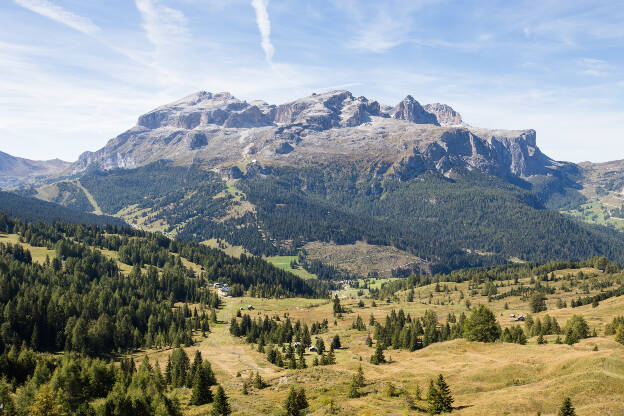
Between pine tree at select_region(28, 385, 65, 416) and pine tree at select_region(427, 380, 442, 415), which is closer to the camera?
pine tree at select_region(28, 385, 65, 416)

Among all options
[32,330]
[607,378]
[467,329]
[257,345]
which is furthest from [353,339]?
[32,330]

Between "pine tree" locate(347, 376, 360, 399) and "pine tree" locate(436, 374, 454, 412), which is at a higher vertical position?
"pine tree" locate(436, 374, 454, 412)

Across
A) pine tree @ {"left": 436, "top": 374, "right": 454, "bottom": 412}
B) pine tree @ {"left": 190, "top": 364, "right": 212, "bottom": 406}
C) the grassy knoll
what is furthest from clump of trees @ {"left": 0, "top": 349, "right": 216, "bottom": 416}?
pine tree @ {"left": 436, "top": 374, "right": 454, "bottom": 412}

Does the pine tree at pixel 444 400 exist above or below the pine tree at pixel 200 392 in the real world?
above

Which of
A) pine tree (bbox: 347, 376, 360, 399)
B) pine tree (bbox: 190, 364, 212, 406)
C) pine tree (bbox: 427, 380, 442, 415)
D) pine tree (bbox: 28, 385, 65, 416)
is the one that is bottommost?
pine tree (bbox: 190, 364, 212, 406)

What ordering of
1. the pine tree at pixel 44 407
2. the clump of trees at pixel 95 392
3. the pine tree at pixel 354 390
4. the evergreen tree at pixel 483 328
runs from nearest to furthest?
the pine tree at pixel 44 407
the clump of trees at pixel 95 392
the pine tree at pixel 354 390
the evergreen tree at pixel 483 328

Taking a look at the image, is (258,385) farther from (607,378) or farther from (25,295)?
(25,295)

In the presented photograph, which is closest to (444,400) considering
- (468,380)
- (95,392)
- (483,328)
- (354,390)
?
(468,380)

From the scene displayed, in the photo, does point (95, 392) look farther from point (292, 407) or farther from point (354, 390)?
point (354, 390)

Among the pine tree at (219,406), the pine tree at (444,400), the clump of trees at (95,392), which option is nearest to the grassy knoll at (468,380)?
the pine tree at (444,400)

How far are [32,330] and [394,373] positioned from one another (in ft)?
421

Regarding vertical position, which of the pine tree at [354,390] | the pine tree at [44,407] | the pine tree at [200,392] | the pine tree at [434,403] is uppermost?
the pine tree at [434,403]

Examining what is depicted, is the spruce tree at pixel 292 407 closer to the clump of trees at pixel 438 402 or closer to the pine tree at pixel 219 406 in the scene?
the pine tree at pixel 219 406

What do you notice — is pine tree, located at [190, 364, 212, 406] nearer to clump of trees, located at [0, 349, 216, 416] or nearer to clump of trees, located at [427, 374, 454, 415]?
clump of trees, located at [0, 349, 216, 416]
